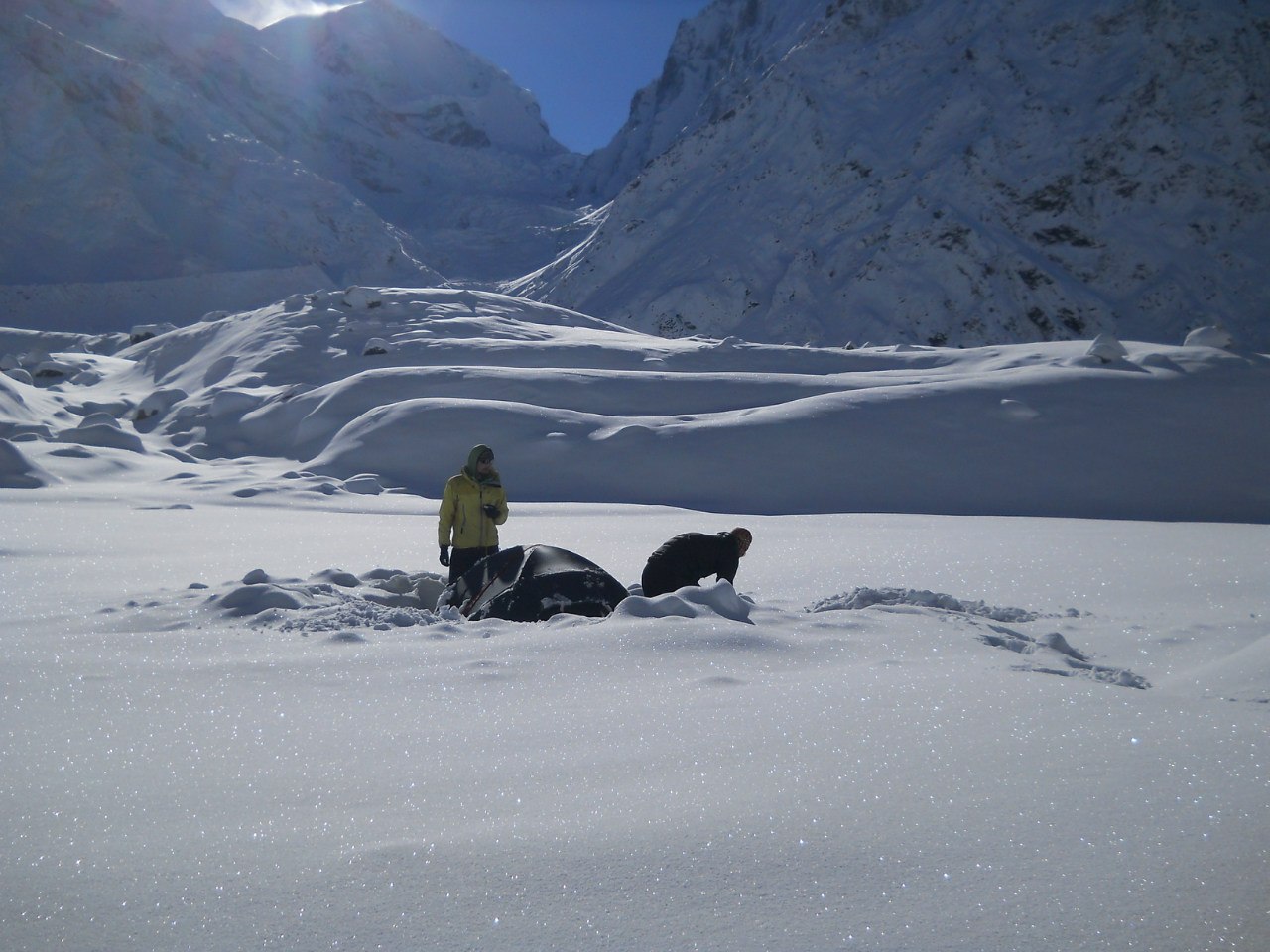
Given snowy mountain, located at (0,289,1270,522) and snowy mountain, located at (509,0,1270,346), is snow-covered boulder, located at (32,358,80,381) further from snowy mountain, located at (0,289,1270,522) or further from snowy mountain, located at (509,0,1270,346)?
snowy mountain, located at (509,0,1270,346)

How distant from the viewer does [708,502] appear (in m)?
11.3

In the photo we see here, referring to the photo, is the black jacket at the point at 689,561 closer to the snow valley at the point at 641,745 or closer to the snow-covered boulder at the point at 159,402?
the snow valley at the point at 641,745

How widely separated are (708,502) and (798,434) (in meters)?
1.84

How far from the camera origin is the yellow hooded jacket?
5.59 meters

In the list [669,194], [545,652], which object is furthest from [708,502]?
[669,194]

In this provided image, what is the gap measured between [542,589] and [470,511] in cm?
132

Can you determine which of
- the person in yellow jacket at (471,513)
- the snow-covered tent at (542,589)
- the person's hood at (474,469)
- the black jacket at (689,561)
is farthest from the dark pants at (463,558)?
the black jacket at (689,561)

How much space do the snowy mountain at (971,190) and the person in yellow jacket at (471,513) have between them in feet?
89.6

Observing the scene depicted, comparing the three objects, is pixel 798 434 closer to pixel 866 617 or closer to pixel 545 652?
pixel 866 617

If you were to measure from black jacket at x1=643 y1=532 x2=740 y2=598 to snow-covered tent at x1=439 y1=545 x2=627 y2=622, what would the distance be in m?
0.29

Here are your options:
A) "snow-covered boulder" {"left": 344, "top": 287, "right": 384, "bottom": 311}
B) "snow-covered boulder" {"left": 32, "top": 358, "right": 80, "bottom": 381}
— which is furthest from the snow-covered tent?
"snow-covered boulder" {"left": 32, "top": 358, "right": 80, "bottom": 381}

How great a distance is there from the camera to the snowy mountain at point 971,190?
3139cm

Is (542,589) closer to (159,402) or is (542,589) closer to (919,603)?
(919,603)

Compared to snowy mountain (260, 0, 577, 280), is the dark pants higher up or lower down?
lower down
